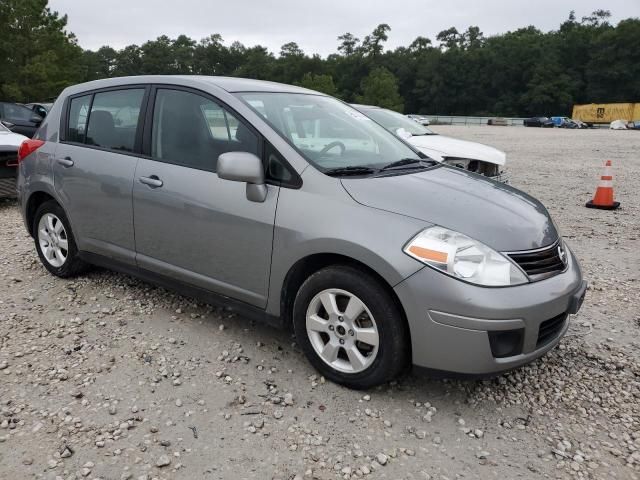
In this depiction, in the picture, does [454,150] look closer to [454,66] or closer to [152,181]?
[152,181]

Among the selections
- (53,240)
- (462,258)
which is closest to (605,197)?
(462,258)

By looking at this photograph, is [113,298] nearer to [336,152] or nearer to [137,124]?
[137,124]

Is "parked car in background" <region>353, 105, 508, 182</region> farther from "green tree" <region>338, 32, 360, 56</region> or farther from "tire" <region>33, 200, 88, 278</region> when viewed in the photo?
"green tree" <region>338, 32, 360, 56</region>

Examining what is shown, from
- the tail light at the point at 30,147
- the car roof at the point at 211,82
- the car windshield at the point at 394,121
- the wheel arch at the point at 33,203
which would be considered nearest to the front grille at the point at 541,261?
the car roof at the point at 211,82

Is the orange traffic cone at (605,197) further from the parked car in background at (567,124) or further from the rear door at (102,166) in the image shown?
the parked car in background at (567,124)

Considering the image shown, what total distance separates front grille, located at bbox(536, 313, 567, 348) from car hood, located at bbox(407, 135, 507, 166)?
4754 millimetres

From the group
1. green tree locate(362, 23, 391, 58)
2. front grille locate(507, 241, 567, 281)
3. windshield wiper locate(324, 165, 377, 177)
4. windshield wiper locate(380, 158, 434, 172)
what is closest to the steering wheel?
windshield wiper locate(324, 165, 377, 177)

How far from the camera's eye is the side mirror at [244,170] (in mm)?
2996

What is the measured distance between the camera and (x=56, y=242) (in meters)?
4.59

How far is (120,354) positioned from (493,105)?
99348mm

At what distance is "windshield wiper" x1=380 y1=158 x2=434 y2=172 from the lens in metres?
3.40

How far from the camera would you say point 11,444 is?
254 centimetres

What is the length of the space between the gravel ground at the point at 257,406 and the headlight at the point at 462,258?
0.77 metres

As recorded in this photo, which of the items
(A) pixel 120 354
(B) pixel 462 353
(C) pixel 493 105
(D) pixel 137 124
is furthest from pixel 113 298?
(C) pixel 493 105
